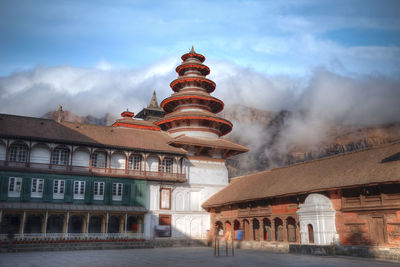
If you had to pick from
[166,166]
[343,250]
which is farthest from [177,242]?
[343,250]

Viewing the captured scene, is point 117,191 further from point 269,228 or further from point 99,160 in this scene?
point 269,228

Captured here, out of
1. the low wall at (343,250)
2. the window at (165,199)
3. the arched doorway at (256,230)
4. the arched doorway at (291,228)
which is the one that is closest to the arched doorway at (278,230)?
the arched doorway at (291,228)

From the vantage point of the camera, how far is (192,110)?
40375 millimetres

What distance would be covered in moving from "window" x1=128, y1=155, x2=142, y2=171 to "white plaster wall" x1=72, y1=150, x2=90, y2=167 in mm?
3707

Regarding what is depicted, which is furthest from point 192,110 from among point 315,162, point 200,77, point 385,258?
point 385,258

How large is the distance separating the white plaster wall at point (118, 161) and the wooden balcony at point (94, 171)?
3.26ft

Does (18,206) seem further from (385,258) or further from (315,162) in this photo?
(385,258)

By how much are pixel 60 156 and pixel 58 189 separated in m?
2.97

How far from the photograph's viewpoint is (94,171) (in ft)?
99.8

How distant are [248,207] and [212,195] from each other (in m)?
7.41

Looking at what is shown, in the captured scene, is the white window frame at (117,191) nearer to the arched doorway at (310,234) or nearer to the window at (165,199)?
the window at (165,199)

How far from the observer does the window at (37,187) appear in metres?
28.1

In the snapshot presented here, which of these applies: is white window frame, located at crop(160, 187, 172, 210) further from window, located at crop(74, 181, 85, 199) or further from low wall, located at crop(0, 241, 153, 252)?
window, located at crop(74, 181, 85, 199)

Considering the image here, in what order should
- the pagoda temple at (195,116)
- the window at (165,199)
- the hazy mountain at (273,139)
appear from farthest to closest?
the hazy mountain at (273,139), the pagoda temple at (195,116), the window at (165,199)
